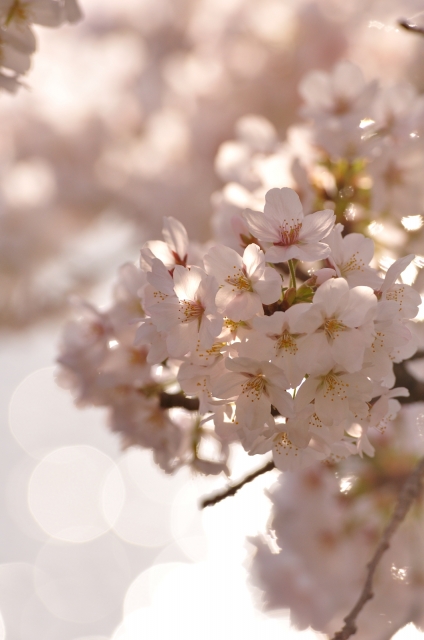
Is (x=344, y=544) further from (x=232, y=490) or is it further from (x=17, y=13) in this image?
(x=17, y=13)

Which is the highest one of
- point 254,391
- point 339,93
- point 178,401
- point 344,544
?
point 339,93

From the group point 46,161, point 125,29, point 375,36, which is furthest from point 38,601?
point 375,36

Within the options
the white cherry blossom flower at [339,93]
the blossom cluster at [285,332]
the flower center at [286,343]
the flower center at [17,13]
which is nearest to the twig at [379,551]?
the blossom cluster at [285,332]

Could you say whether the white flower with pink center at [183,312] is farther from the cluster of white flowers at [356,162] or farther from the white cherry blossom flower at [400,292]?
the cluster of white flowers at [356,162]

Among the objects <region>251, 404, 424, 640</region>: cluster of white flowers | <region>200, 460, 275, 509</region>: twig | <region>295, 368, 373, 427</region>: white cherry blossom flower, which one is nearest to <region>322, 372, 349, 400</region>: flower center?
<region>295, 368, 373, 427</region>: white cherry blossom flower

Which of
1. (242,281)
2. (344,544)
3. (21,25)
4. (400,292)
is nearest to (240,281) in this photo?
(242,281)
